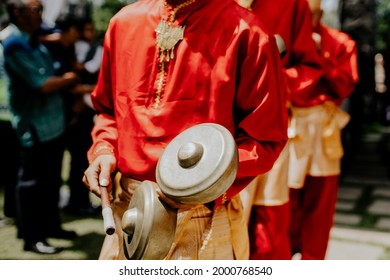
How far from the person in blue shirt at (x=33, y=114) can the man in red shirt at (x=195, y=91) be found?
1994 millimetres

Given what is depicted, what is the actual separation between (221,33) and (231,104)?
0.21 metres

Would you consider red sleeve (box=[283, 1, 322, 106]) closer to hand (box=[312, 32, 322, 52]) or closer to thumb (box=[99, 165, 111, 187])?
hand (box=[312, 32, 322, 52])

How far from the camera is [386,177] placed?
232 inches

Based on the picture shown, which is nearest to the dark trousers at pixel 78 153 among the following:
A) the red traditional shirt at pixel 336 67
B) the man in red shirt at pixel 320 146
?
the man in red shirt at pixel 320 146

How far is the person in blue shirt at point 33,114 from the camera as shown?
142 inches

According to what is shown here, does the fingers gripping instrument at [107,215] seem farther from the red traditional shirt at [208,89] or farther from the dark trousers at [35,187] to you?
the dark trousers at [35,187]

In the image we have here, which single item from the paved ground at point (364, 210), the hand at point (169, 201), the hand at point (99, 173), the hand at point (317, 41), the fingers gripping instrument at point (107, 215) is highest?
the hand at point (169, 201)

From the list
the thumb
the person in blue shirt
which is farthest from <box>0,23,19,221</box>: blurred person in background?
the thumb

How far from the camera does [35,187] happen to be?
12.6ft

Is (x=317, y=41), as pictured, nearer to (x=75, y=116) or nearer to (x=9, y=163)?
(x=75, y=116)

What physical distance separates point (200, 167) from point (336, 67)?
84.8 inches

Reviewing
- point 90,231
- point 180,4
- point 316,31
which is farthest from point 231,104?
point 90,231

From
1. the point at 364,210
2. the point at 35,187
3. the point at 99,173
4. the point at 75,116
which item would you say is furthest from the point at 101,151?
the point at 364,210

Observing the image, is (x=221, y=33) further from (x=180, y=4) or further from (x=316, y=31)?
(x=316, y=31)
